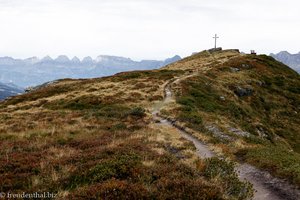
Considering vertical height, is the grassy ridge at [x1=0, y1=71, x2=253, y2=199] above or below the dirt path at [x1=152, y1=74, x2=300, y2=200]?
above

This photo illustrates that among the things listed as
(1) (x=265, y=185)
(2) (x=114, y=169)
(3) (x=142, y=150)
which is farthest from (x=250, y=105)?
(2) (x=114, y=169)

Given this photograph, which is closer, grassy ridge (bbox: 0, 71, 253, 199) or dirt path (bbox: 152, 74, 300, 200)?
grassy ridge (bbox: 0, 71, 253, 199)

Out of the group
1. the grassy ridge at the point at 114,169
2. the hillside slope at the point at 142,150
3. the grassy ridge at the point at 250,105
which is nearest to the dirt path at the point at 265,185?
the hillside slope at the point at 142,150

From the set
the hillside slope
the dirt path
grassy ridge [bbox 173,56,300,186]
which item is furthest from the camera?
grassy ridge [bbox 173,56,300,186]

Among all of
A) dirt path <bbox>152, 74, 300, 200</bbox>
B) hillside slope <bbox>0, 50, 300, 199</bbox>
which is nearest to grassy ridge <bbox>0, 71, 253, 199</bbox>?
hillside slope <bbox>0, 50, 300, 199</bbox>

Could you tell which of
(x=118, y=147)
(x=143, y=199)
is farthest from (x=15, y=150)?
(x=143, y=199)

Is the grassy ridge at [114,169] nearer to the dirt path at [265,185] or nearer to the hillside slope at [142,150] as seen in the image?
the hillside slope at [142,150]

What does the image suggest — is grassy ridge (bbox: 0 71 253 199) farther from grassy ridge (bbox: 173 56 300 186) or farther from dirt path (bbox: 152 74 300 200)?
grassy ridge (bbox: 173 56 300 186)

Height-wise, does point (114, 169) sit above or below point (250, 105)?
above

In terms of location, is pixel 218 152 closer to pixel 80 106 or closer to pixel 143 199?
pixel 143 199

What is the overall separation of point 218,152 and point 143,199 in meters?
10.1

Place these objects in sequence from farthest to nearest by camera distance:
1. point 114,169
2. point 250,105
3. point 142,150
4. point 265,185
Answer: point 250,105, point 142,150, point 265,185, point 114,169

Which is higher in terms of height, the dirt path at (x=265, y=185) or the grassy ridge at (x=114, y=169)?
the grassy ridge at (x=114, y=169)

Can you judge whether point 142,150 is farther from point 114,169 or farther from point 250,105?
point 250,105
